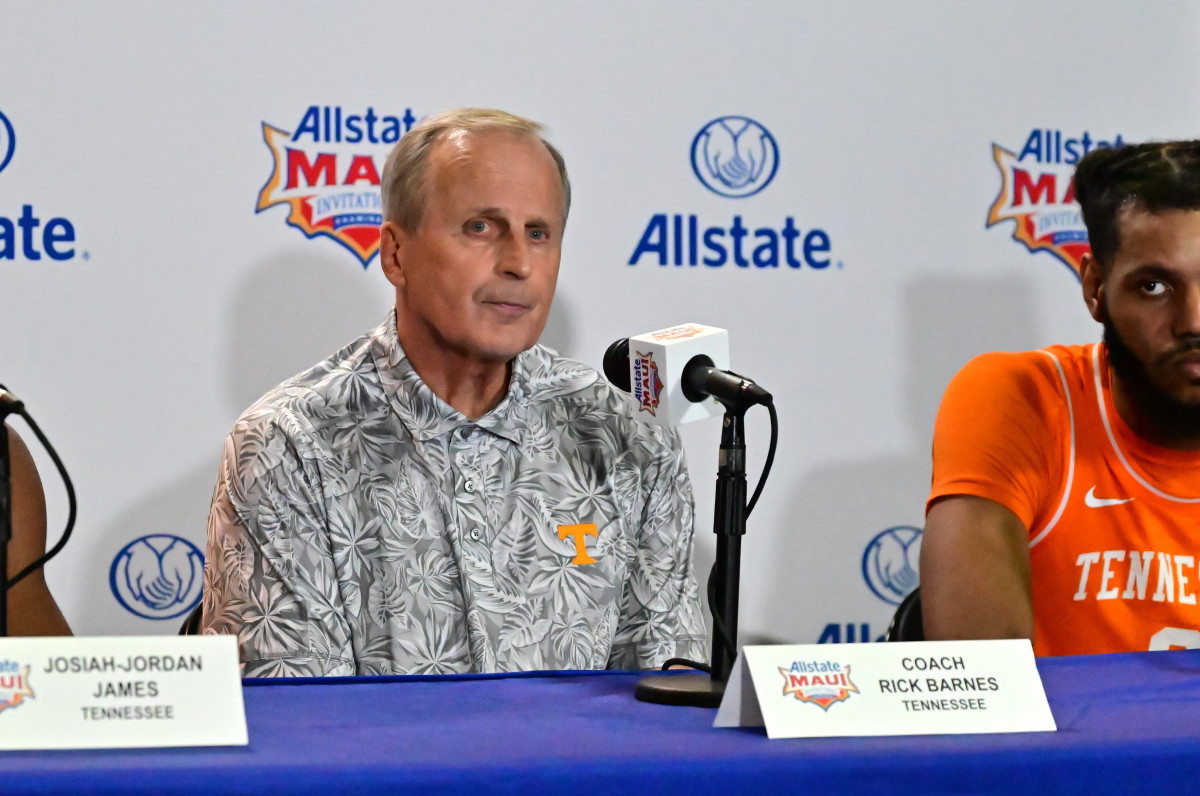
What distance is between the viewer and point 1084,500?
1726 millimetres

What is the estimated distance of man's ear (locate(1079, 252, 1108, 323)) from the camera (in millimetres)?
1836

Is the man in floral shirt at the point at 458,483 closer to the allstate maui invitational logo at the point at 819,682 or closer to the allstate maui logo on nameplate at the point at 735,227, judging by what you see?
the allstate maui logo on nameplate at the point at 735,227

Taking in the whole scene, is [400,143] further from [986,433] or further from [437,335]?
[986,433]

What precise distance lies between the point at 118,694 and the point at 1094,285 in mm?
1528

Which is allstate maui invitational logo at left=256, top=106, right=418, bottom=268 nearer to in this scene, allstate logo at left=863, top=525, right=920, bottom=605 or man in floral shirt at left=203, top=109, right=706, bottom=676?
man in floral shirt at left=203, top=109, right=706, bottom=676

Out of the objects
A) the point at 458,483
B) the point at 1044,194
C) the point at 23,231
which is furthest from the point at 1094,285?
the point at 23,231

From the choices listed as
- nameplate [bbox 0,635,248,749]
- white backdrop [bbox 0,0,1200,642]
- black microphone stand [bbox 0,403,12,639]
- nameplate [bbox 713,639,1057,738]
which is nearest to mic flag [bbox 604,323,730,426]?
nameplate [bbox 713,639,1057,738]

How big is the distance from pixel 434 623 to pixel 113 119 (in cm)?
112

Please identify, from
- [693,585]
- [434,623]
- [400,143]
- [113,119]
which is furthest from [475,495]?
[113,119]

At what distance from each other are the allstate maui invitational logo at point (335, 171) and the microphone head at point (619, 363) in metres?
1.10

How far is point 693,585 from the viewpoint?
1819 millimetres

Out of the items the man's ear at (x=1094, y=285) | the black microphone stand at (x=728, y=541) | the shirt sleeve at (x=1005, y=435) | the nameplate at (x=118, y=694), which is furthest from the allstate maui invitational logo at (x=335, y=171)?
the nameplate at (x=118, y=694)

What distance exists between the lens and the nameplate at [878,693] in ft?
2.97

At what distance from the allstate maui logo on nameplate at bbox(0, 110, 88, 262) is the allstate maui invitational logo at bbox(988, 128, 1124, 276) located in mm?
1782
